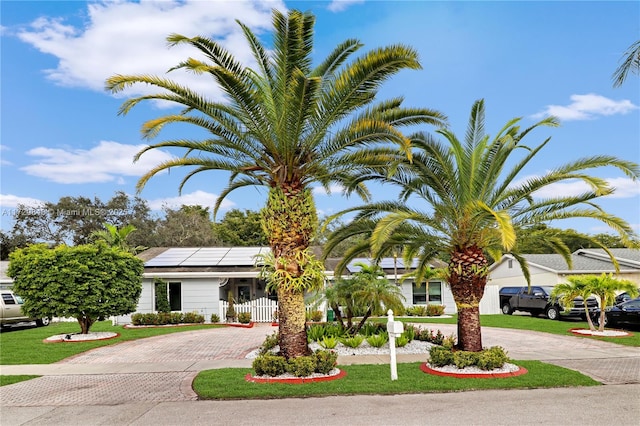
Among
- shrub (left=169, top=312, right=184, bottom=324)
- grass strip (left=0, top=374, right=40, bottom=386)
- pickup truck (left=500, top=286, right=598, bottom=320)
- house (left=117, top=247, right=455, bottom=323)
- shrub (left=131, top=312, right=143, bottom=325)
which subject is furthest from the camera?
house (left=117, top=247, right=455, bottom=323)

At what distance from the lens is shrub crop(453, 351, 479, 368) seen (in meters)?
10.2

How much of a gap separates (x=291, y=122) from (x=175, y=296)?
16.6 m

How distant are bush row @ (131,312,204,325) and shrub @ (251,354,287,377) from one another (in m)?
12.9

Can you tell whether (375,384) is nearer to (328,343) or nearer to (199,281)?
(328,343)

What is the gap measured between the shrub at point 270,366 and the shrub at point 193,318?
12966 mm

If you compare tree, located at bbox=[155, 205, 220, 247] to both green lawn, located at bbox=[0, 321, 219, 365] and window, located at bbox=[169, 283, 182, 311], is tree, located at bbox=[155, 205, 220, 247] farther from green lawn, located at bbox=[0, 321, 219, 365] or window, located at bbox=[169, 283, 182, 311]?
green lawn, located at bbox=[0, 321, 219, 365]

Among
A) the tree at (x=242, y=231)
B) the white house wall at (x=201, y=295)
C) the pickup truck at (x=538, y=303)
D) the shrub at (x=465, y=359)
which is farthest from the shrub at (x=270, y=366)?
the tree at (x=242, y=231)

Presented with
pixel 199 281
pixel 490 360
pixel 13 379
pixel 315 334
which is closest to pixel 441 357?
pixel 490 360

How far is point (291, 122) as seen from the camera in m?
9.89

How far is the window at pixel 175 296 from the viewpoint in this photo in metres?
23.8

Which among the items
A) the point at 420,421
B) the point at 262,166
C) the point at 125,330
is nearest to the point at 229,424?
the point at 420,421

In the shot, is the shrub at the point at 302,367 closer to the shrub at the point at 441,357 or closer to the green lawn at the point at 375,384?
the green lawn at the point at 375,384

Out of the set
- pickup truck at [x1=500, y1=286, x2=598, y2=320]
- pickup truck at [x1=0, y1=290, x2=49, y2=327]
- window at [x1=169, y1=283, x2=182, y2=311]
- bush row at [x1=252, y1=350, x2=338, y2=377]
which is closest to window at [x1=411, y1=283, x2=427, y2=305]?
A: pickup truck at [x1=500, y1=286, x2=598, y2=320]

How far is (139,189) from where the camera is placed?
34.8ft
